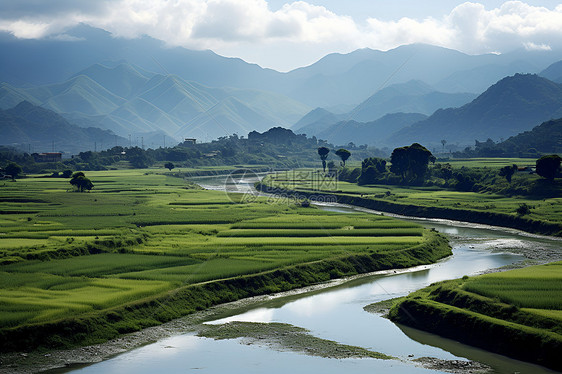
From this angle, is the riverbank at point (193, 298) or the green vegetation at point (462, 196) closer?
the riverbank at point (193, 298)

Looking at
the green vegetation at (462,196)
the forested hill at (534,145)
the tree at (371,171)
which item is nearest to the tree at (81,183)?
the green vegetation at (462,196)

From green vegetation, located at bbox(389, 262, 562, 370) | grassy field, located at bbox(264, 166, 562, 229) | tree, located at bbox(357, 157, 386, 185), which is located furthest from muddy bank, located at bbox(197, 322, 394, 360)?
tree, located at bbox(357, 157, 386, 185)

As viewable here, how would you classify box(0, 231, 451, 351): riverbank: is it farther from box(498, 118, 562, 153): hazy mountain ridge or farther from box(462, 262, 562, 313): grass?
box(498, 118, 562, 153): hazy mountain ridge

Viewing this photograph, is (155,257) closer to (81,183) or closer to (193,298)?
(193,298)

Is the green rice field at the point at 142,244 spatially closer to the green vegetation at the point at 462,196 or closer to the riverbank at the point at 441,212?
the riverbank at the point at 441,212

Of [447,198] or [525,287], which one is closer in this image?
[525,287]

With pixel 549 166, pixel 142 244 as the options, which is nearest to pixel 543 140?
pixel 549 166
